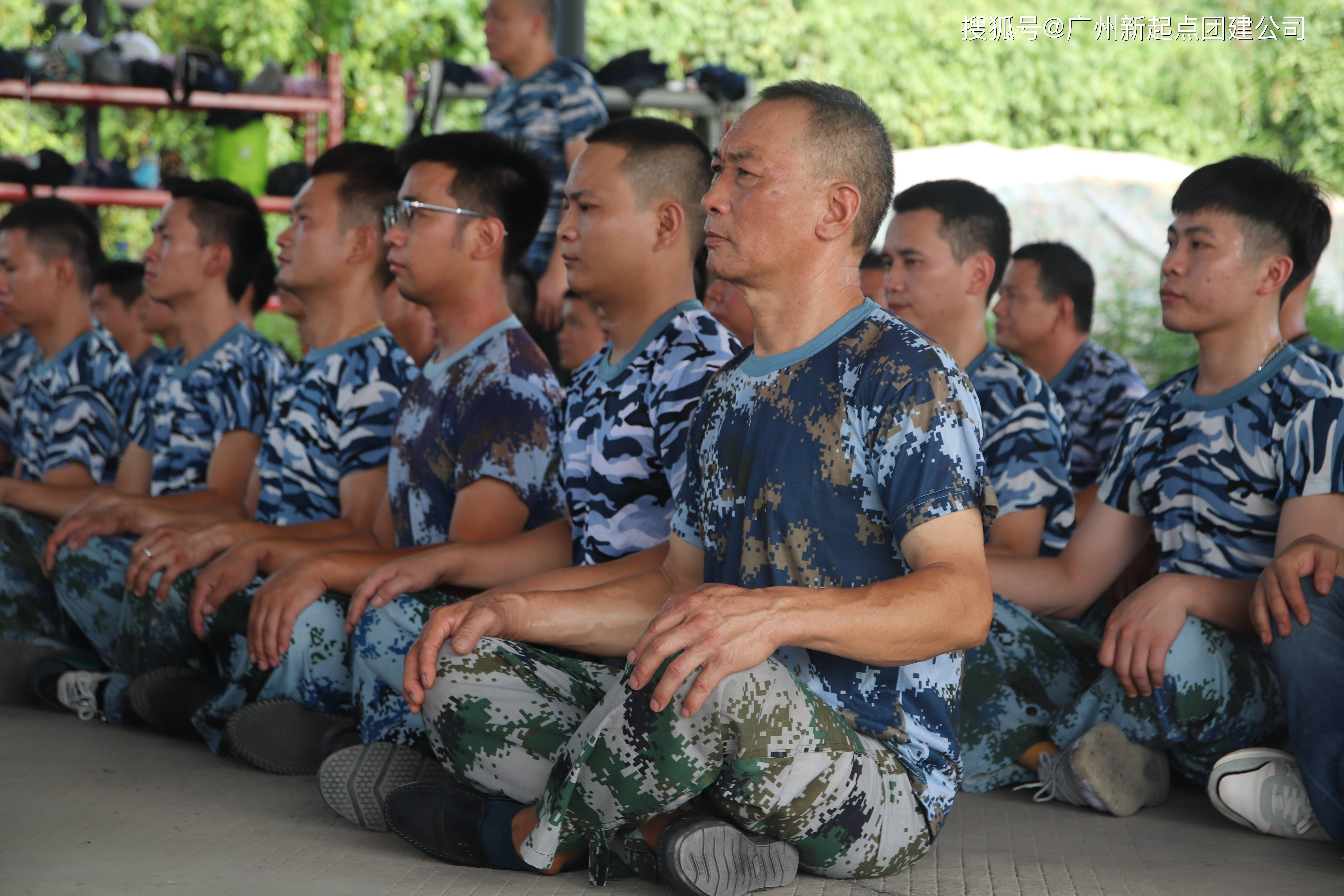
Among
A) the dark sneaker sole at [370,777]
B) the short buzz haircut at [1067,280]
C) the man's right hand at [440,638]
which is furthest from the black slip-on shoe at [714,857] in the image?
the short buzz haircut at [1067,280]

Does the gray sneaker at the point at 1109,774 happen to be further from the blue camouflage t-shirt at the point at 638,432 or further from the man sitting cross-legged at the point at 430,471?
the man sitting cross-legged at the point at 430,471

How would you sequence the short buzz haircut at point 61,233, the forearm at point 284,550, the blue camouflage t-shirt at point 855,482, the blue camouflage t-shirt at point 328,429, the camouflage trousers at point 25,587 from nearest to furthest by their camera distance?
the blue camouflage t-shirt at point 855,482, the forearm at point 284,550, the blue camouflage t-shirt at point 328,429, the camouflage trousers at point 25,587, the short buzz haircut at point 61,233

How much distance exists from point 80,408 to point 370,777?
2.62 meters

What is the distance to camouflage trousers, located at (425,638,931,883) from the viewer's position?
173cm

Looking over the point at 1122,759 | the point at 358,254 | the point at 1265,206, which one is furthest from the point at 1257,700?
the point at 358,254

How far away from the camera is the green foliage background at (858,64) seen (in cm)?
1116

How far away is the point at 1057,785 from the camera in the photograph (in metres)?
2.63

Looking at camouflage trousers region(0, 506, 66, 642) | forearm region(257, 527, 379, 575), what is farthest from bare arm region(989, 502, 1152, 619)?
camouflage trousers region(0, 506, 66, 642)

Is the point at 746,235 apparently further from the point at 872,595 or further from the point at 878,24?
the point at 878,24

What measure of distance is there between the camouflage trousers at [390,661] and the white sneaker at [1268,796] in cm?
147

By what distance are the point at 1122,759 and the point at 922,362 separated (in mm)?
1116

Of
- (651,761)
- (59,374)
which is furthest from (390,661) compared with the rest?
(59,374)

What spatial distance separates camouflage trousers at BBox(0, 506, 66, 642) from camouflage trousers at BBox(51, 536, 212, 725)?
217 mm

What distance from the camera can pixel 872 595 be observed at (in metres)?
1.70
